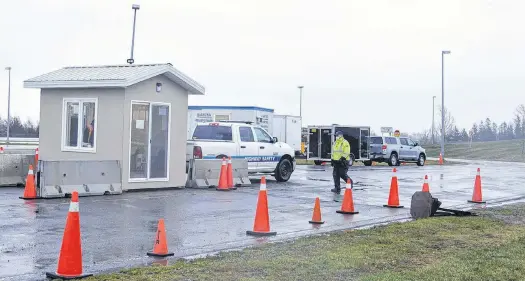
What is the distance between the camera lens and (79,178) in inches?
655

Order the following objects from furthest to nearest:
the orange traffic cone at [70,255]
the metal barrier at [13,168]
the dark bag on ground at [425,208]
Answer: the metal barrier at [13,168] → the dark bag on ground at [425,208] → the orange traffic cone at [70,255]

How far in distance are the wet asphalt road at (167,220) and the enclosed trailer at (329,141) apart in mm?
17691

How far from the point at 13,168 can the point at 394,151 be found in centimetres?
2748

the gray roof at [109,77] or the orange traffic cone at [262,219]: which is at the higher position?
the gray roof at [109,77]

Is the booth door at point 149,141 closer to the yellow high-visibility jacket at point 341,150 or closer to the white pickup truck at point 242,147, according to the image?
the white pickup truck at point 242,147

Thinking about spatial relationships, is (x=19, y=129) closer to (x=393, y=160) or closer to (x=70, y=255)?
(x=393, y=160)

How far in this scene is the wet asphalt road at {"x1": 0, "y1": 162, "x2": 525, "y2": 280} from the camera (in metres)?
9.22

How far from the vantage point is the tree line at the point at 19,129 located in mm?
73812

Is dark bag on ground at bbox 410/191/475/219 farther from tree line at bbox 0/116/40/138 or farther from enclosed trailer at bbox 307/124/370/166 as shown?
tree line at bbox 0/116/40/138

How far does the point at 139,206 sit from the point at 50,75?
6.25 m

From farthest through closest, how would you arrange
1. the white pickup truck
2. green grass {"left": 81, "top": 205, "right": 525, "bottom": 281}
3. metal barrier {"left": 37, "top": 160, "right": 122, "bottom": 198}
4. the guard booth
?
the white pickup truck
the guard booth
metal barrier {"left": 37, "top": 160, "right": 122, "bottom": 198}
green grass {"left": 81, "top": 205, "right": 525, "bottom": 281}

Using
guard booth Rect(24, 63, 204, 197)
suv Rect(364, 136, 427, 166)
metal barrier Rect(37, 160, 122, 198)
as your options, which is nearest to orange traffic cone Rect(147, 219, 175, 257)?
metal barrier Rect(37, 160, 122, 198)

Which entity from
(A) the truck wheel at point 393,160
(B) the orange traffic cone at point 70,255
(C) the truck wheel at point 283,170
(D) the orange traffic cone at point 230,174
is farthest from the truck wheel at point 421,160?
(B) the orange traffic cone at point 70,255

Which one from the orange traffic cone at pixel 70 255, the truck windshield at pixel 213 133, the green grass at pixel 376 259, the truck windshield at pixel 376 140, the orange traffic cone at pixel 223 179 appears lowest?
Answer: the green grass at pixel 376 259
